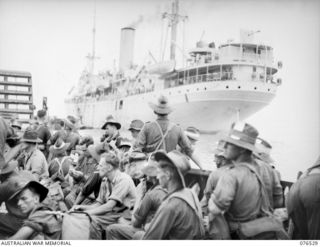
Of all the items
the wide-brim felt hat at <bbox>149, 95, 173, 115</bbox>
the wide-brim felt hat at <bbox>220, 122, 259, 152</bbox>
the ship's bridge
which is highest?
the ship's bridge

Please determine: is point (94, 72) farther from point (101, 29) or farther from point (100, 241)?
point (100, 241)

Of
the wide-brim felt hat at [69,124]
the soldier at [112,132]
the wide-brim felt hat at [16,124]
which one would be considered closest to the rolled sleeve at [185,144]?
the soldier at [112,132]

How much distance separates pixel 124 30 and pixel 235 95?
75.1 inches

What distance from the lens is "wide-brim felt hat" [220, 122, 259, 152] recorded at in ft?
8.39

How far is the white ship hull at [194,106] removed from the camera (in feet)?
19.8

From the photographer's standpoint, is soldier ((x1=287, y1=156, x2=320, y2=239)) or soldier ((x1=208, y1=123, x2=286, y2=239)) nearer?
soldier ((x1=208, y1=123, x2=286, y2=239))

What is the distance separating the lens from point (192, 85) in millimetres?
6805

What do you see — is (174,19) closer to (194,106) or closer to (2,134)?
(194,106)

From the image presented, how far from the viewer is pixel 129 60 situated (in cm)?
607

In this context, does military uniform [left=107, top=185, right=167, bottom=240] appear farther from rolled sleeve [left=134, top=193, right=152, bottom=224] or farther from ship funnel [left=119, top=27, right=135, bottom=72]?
ship funnel [left=119, top=27, right=135, bottom=72]

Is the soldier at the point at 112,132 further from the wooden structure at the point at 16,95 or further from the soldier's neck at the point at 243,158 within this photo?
the soldier's neck at the point at 243,158

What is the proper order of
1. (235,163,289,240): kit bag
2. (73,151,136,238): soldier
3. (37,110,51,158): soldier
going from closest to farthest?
(235,163,289,240): kit bag, (73,151,136,238): soldier, (37,110,51,158): soldier

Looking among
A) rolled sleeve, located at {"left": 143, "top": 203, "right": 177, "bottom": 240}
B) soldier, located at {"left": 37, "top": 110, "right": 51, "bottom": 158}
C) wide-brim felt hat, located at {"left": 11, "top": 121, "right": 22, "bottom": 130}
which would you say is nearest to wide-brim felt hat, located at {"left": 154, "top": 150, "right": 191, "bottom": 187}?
rolled sleeve, located at {"left": 143, "top": 203, "right": 177, "bottom": 240}

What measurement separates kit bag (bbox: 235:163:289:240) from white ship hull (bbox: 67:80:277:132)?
2.92m
